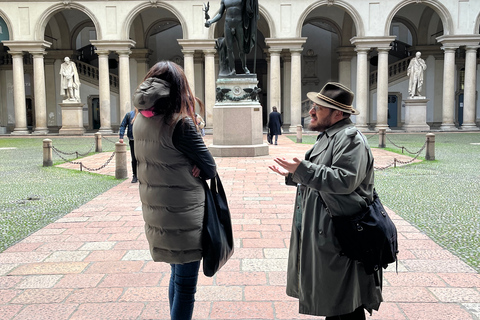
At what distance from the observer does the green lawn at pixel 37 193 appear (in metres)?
5.98

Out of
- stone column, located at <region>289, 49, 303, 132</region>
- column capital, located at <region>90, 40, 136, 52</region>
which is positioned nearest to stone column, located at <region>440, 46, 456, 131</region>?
stone column, located at <region>289, 49, 303, 132</region>

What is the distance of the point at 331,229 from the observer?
7.71ft

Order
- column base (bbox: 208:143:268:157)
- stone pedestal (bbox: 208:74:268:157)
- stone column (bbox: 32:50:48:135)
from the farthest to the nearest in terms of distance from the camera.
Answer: stone column (bbox: 32:50:48:135)
column base (bbox: 208:143:268:157)
stone pedestal (bbox: 208:74:268:157)

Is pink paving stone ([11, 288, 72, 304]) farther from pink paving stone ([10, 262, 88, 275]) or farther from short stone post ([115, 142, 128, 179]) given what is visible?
short stone post ([115, 142, 128, 179])

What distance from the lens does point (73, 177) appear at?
10156mm

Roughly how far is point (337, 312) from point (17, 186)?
8.23 m

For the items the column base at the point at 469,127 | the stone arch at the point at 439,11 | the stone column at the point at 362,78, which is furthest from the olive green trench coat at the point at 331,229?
the column base at the point at 469,127

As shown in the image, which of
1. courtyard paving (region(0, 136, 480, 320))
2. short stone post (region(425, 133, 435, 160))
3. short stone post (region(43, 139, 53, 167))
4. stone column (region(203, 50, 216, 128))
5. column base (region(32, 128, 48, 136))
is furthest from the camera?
column base (region(32, 128, 48, 136))

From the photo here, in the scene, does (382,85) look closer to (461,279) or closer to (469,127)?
(469,127)

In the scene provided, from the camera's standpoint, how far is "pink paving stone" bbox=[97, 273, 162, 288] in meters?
3.77

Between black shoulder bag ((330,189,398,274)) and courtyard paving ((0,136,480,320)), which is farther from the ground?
black shoulder bag ((330,189,398,274))

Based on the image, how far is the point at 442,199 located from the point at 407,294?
4339mm

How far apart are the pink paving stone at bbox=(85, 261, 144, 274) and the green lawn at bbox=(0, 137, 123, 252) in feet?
4.46

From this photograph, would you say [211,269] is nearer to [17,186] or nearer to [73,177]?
[17,186]
